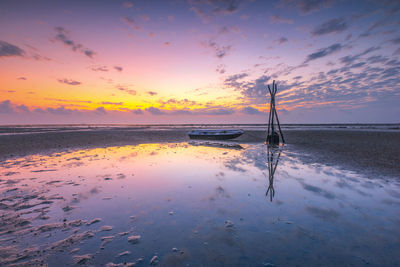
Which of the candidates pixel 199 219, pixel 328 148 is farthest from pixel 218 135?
pixel 199 219

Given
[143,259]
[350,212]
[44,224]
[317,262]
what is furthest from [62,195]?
[350,212]

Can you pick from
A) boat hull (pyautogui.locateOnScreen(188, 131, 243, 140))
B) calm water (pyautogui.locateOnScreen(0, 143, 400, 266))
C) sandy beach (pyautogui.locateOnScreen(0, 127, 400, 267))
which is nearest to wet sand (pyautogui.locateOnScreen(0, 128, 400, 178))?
boat hull (pyautogui.locateOnScreen(188, 131, 243, 140))

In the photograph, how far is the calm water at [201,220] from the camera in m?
3.93

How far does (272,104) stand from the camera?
27.4m

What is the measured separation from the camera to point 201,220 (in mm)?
5500

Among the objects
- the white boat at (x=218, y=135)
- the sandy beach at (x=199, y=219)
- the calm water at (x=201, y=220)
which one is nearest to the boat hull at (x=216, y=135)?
the white boat at (x=218, y=135)

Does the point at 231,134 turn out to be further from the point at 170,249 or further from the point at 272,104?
the point at 170,249

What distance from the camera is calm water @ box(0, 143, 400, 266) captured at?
3.93 m

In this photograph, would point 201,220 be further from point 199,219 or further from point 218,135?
point 218,135

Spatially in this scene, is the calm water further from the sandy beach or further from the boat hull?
the boat hull

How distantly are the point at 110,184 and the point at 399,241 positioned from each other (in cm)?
1015

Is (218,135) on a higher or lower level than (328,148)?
higher

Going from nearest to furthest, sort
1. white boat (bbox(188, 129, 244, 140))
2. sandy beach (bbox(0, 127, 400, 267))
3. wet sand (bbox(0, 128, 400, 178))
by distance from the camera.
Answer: sandy beach (bbox(0, 127, 400, 267)) < wet sand (bbox(0, 128, 400, 178)) < white boat (bbox(188, 129, 244, 140))

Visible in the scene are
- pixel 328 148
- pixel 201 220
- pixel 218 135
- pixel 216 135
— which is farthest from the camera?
pixel 216 135
